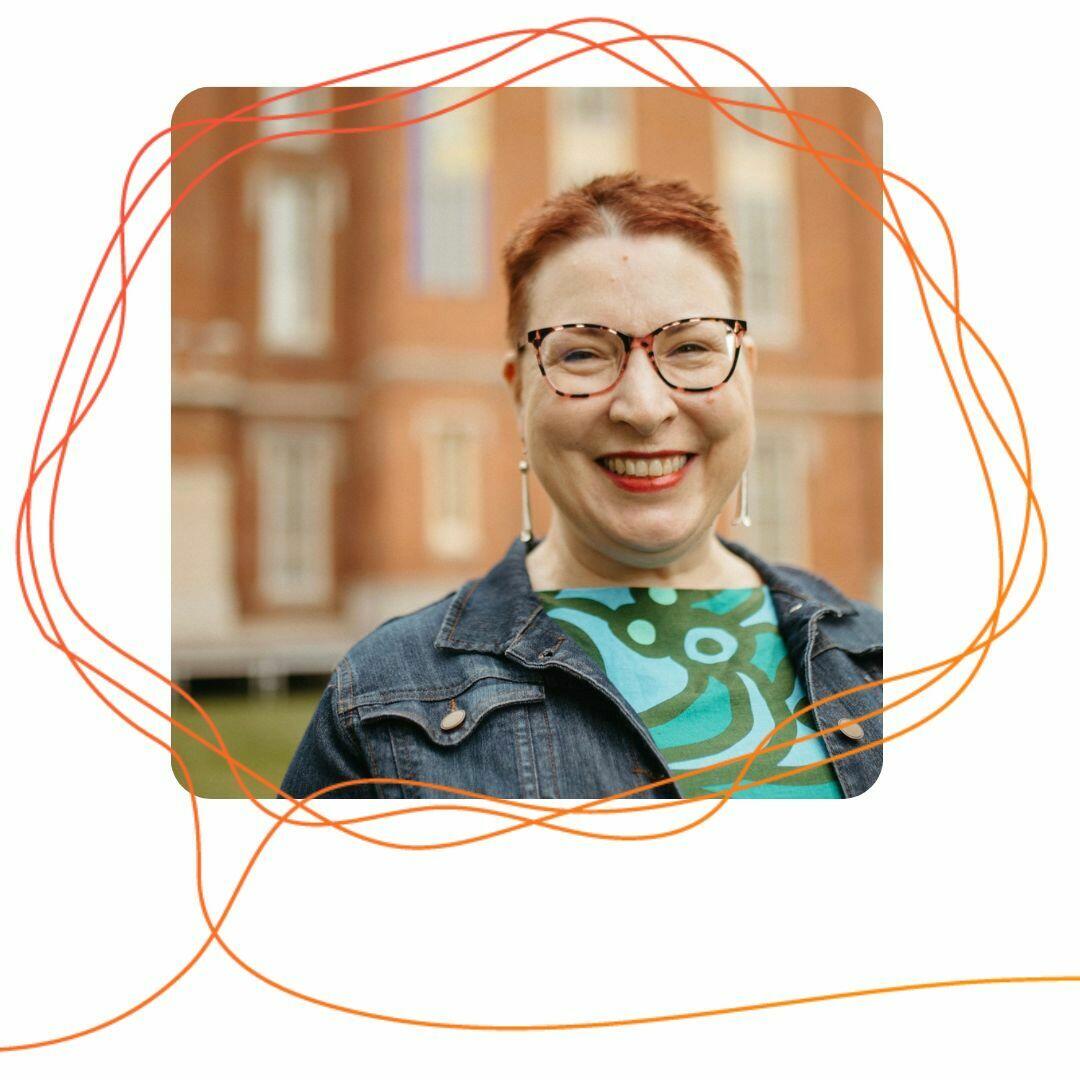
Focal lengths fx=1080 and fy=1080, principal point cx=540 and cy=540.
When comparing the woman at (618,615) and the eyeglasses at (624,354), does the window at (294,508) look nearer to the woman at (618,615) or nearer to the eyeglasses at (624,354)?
the woman at (618,615)

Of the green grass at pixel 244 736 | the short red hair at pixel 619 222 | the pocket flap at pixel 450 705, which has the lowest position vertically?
the green grass at pixel 244 736

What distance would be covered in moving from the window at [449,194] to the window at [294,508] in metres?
0.38

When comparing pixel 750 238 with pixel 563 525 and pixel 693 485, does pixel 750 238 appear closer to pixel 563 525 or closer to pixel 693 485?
pixel 693 485

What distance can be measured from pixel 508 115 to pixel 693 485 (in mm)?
770

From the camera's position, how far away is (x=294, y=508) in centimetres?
212

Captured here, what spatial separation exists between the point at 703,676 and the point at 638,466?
38 centimetres

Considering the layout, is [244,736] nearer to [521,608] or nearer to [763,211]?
[521,608]

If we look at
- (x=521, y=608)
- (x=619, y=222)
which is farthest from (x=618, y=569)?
(x=619, y=222)

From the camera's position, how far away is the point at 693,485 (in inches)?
73.2

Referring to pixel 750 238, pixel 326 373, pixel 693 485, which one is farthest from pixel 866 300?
pixel 326 373

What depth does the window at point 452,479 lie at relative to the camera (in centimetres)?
209

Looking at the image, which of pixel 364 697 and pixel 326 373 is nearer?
pixel 364 697

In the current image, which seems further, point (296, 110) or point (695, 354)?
point (296, 110)

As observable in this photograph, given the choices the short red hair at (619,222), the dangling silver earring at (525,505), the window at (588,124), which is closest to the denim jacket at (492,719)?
the dangling silver earring at (525,505)
